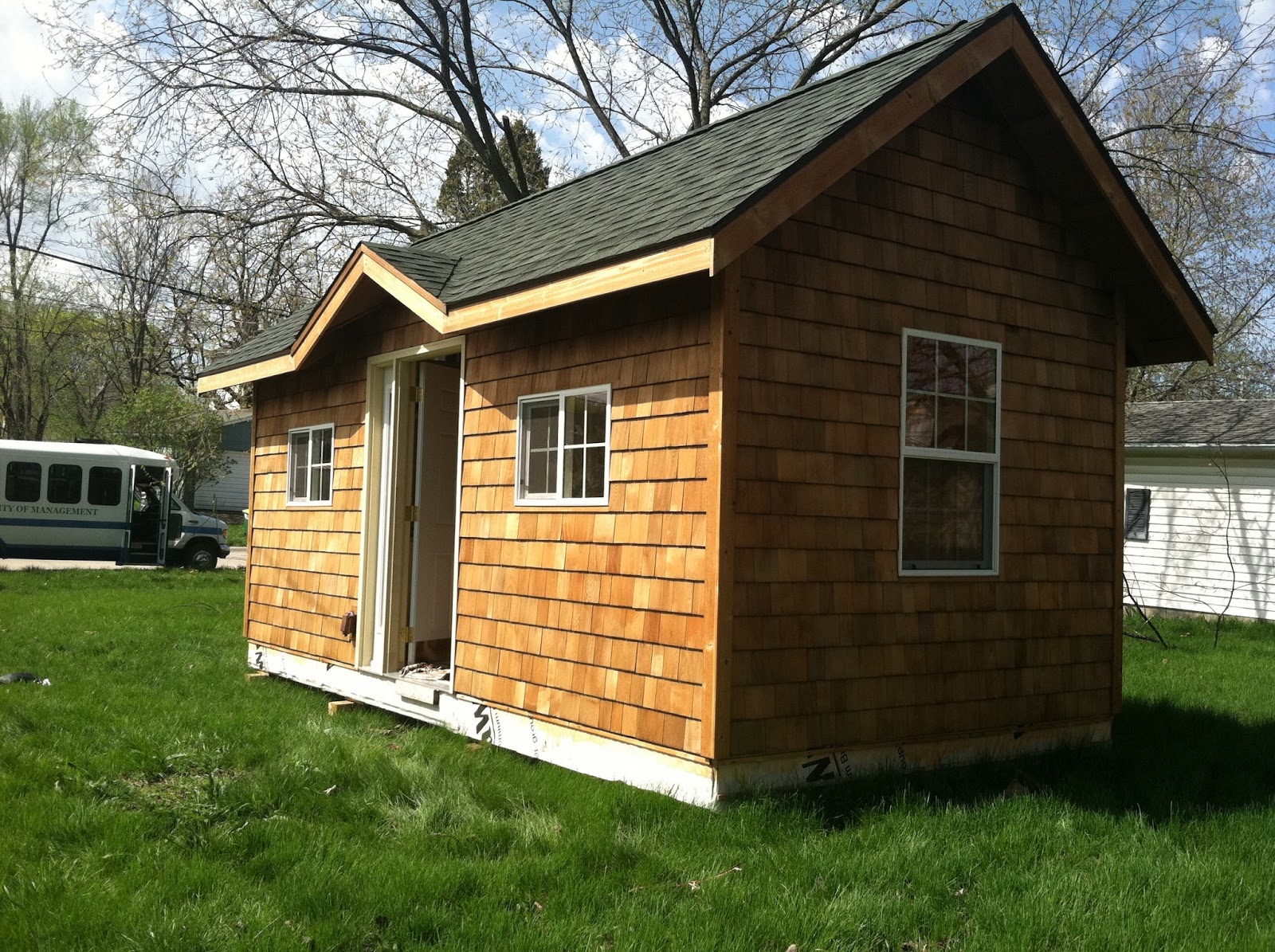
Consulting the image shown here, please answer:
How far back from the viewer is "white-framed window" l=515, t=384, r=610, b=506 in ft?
23.4

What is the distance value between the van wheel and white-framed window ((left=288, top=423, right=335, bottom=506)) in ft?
44.0

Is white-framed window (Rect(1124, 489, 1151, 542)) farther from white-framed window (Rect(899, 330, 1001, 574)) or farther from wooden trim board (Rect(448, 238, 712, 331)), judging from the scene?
wooden trim board (Rect(448, 238, 712, 331))

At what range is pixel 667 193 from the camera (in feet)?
23.7

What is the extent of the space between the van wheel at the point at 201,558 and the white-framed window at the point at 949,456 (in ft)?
62.9

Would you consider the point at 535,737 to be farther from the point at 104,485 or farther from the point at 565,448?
the point at 104,485

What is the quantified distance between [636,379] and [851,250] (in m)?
1.46

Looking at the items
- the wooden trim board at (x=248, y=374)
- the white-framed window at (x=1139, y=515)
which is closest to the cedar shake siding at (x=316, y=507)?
the wooden trim board at (x=248, y=374)

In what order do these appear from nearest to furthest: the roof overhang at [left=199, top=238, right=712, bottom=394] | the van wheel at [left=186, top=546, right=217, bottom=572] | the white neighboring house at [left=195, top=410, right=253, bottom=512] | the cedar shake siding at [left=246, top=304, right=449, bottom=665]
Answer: the roof overhang at [left=199, top=238, right=712, bottom=394]
the cedar shake siding at [left=246, top=304, right=449, bottom=665]
the van wheel at [left=186, top=546, right=217, bottom=572]
the white neighboring house at [left=195, top=410, right=253, bottom=512]

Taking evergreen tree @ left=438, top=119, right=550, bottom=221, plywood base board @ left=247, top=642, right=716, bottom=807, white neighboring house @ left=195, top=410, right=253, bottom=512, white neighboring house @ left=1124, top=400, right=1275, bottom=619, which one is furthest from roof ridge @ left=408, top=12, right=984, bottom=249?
white neighboring house @ left=195, top=410, right=253, bottom=512

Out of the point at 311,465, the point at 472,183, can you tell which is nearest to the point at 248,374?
the point at 311,465

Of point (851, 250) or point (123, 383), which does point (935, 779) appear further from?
point (123, 383)

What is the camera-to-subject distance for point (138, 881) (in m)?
4.79

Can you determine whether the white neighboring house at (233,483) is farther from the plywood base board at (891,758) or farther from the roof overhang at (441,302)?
the plywood base board at (891,758)

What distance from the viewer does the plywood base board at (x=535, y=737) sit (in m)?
6.29
